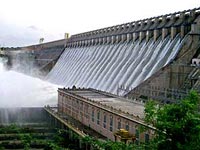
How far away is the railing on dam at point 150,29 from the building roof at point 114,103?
37.4 feet

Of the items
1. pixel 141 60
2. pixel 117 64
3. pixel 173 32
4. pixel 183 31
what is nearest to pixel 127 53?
pixel 117 64

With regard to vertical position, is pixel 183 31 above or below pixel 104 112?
above

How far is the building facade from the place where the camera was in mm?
27308

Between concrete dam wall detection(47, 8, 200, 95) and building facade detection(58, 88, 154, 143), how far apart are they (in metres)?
5.39

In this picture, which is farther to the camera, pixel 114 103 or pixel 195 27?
pixel 195 27

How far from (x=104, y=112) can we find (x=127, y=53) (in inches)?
961

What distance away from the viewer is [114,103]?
34.7m

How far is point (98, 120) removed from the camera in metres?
34.1

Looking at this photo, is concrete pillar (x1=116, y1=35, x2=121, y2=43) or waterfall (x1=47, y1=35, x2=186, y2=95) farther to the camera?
concrete pillar (x1=116, y1=35, x2=121, y2=43)

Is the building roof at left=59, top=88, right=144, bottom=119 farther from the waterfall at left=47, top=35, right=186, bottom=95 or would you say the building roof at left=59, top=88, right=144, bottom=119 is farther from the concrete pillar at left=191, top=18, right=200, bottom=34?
the concrete pillar at left=191, top=18, right=200, bottom=34

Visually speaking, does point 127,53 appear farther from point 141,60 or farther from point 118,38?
point 118,38

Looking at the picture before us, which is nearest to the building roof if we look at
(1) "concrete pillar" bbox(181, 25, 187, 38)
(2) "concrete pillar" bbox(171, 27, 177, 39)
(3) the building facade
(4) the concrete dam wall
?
(3) the building facade

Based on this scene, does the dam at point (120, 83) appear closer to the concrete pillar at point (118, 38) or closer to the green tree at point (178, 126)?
the concrete pillar at point (118, 38)

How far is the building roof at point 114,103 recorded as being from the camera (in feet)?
97.1
